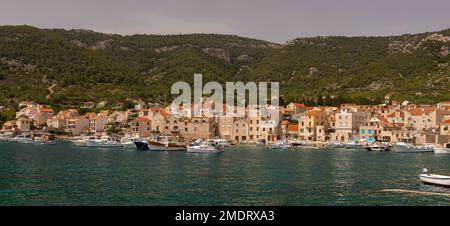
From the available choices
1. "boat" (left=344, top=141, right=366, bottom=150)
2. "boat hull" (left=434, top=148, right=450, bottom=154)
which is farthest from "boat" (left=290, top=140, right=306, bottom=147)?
"boat hull" (left=434, top=148, right=450, bottom=154)

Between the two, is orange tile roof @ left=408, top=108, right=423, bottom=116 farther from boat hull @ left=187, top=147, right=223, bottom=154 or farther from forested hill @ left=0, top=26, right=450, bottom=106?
boat hull @ left=187, top=147, right=223, bottom=154

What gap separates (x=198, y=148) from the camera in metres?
75.4

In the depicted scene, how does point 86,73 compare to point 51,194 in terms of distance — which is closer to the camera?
point 51,194

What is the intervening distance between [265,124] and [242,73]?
3533 inches

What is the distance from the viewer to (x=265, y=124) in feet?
366

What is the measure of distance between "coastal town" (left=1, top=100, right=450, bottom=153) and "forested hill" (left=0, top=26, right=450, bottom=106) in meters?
13.1

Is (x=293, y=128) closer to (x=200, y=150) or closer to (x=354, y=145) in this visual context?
(x=354, y=145)

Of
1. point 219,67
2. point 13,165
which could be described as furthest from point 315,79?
point 13,165

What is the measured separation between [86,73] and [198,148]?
104 metres

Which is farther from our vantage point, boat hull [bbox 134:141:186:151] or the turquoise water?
boat hull [bbox 134:141:186:151]

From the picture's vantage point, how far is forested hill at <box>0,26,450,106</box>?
140875 mm

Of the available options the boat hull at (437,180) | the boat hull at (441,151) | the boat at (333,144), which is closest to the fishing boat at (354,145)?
the boat at (333,144)

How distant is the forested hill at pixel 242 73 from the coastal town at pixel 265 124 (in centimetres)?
1306
